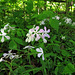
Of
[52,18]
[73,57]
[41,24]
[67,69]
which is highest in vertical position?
[52,18]

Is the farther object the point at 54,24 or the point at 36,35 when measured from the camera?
the point at 54,24

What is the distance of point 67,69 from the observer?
101cm

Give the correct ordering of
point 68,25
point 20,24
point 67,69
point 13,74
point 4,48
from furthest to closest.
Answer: point 68,25
point 20,24
point 4,48
point 13,74
point 67,69

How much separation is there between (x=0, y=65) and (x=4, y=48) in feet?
1.72

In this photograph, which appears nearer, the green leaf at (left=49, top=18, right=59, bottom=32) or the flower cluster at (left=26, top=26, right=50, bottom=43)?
the flower cluster at (left=26, top=26, right=50, bottom=43)

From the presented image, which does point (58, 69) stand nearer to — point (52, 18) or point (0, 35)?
point (52, 18)

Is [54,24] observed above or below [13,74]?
above

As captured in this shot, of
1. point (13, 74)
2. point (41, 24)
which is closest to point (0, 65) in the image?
point (13, 74)

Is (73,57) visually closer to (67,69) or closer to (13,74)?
(67,69)

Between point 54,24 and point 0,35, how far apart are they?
63 centimetres

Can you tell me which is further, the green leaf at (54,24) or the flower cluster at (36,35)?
the green leaf at (54,24)

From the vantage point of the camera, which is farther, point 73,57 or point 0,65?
point 73,57

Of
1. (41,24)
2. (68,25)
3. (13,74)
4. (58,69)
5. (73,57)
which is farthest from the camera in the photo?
(68,25)

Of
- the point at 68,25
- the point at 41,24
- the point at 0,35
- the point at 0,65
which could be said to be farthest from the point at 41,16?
the point at 68,25
